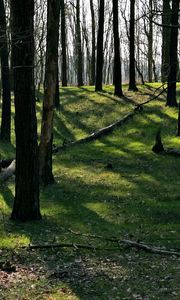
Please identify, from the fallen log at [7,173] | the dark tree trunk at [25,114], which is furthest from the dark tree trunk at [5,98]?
the dark tree trunk at [25,114]

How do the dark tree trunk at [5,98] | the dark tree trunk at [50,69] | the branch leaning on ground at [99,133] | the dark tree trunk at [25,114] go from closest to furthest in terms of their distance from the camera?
1. the dark tree trunk at [25,114]
2. the dark tree trunk at [50,69]
3. the branch leaning on ground at [99,133]
4. the dark tree trunk at [5,98]

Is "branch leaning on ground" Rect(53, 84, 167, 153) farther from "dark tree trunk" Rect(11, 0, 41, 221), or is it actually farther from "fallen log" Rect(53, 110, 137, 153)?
"dark tree trunk" Rect(11, 0, 41, 221)

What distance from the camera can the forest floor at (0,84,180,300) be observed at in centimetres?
838

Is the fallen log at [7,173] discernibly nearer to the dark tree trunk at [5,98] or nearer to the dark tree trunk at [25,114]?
the dark tree trunk at [25,114]

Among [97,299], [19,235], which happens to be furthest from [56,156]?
[97,299]

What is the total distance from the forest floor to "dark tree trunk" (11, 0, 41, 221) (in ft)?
1.86

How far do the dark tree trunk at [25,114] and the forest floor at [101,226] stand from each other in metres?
0.57

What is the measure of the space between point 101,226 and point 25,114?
Answer: 3430 millimetres

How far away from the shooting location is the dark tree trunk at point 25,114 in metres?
11.7

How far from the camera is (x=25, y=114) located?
1214 cm

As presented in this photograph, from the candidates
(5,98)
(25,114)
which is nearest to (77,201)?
(25,114)

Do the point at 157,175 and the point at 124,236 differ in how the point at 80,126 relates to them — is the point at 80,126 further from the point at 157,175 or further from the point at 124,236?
the point at 124,236

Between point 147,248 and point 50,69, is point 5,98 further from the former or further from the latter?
point 147,248

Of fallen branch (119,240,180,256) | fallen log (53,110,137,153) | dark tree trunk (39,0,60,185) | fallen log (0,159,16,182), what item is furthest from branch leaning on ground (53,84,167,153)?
fallen branch (119,240,180,256)
